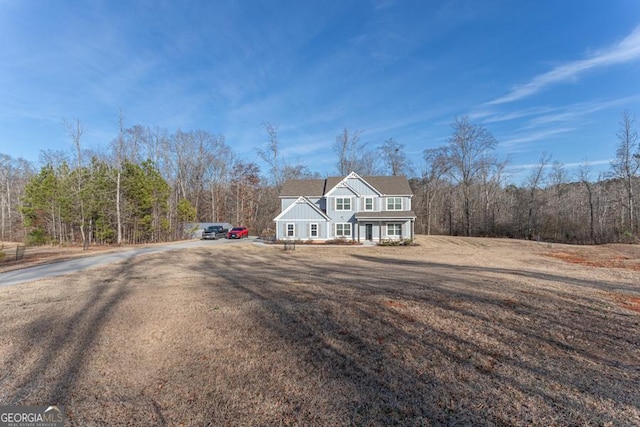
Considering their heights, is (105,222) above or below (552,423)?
above

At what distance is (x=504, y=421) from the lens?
9.61 feet

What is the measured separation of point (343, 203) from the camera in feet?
93.8

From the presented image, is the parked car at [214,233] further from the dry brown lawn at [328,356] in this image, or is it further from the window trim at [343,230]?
the dry brown lawn at [328,356]

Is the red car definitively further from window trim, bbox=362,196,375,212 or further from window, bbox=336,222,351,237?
window trim, bbox=362,196,375,212

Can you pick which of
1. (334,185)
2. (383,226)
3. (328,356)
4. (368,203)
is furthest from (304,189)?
(328,356)

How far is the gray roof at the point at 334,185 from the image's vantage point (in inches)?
A: 1149

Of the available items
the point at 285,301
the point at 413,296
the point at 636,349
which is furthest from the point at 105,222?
the point at 636,349

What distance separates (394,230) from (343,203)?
541cm

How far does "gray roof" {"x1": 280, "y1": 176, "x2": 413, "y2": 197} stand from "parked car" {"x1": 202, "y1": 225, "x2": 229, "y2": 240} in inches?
383

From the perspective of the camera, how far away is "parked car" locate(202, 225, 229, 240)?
33.8 meters

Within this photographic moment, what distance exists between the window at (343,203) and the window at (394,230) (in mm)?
4279

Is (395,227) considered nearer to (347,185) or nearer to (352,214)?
(352,214)

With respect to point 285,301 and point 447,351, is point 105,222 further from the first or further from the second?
point 447,351

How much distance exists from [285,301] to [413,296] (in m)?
3.26
